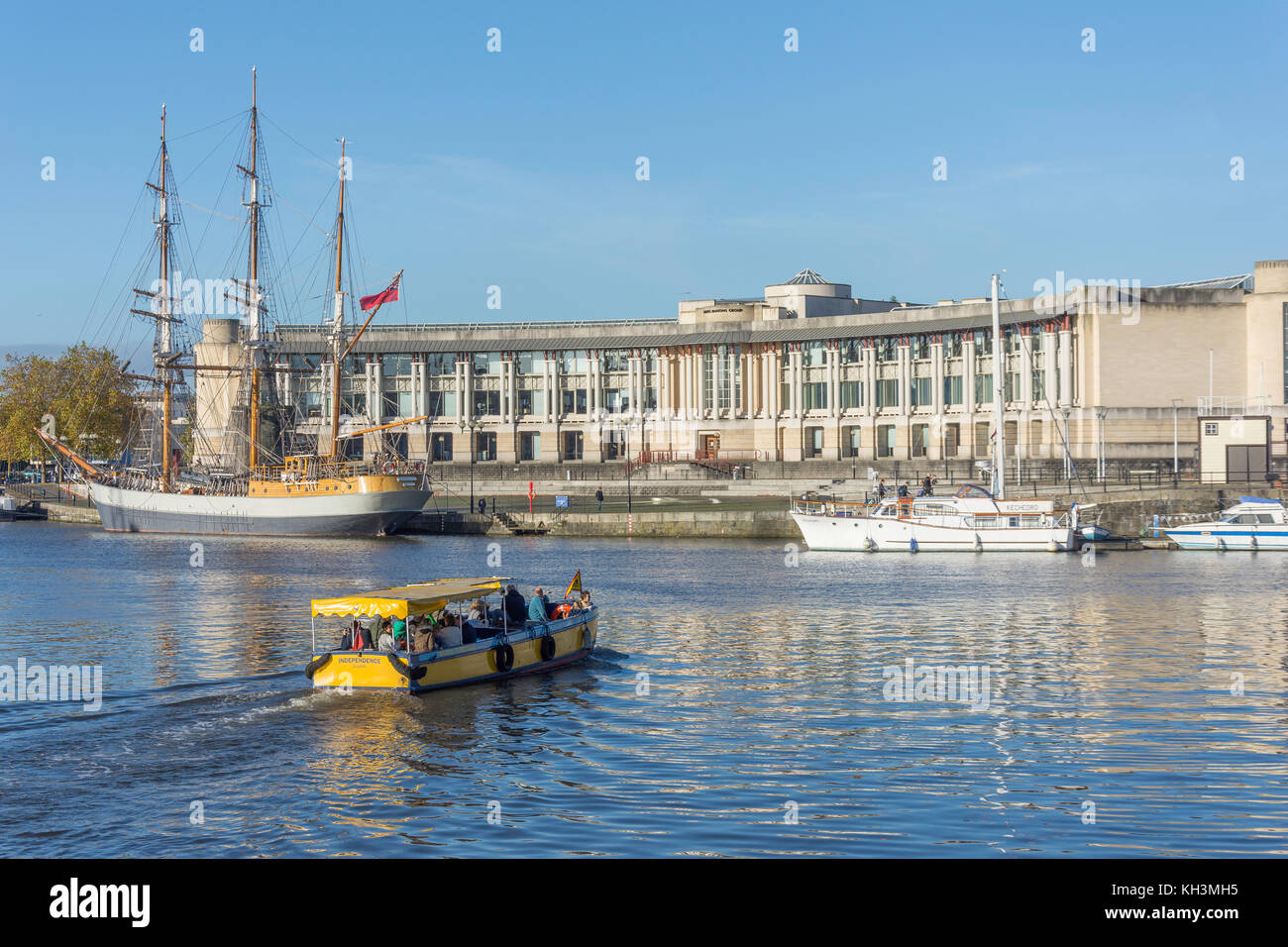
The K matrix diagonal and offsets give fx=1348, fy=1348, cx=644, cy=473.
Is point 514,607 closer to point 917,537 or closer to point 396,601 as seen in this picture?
point 396,601

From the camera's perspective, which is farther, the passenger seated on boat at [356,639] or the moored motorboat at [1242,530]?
the moored motorboat at [1242,530]

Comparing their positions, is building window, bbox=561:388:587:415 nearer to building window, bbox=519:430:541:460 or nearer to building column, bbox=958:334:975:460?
building window, bbox=519:430:541:460

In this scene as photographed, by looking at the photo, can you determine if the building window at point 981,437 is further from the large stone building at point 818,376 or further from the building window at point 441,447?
the building window at point 441,447

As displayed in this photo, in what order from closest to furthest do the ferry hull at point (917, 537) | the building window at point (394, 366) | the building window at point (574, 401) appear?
the ferry hull at point (917, 537) < the building window at point (574, 401) < the building window at point (394, 366)

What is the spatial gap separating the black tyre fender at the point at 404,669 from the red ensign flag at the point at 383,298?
74.4 metres

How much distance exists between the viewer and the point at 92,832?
70.8ft

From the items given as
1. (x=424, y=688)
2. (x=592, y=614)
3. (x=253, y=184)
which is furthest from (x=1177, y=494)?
(x=253, y=184)

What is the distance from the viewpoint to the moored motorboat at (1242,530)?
253 feet

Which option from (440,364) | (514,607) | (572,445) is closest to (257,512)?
(572,445)

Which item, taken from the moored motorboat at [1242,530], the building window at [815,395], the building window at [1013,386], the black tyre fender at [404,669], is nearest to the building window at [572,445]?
the building window at [815,395]

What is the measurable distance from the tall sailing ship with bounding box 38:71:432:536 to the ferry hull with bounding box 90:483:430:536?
Result: 0.08 metres

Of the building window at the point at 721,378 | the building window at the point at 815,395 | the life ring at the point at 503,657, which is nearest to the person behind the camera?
the life ring at the point at 503,657

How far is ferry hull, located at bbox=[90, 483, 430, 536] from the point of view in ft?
331
